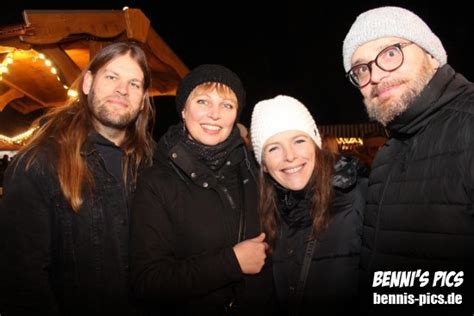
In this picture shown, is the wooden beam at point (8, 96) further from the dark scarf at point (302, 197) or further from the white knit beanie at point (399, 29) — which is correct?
the white knit beanie at point (399, 29)

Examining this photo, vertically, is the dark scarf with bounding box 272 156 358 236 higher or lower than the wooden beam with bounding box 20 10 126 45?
lower

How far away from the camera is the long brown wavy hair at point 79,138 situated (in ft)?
7.03

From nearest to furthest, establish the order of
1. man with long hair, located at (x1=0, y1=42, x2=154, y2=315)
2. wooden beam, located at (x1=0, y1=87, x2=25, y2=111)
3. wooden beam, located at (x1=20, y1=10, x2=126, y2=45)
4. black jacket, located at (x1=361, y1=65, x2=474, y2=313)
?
black jacket, located at (x1=361, y1=65, x2=474, y2=313) < man with long hair, located at (x1=0, y1=42, x2=154, y2=315) < wooden beam, located at (x1=20, y1=10, x2=126, y2=45) < wooden beam, located at (x1=0, y1=87, x2=25, y2=111)

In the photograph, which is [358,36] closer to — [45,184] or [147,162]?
[147,162]

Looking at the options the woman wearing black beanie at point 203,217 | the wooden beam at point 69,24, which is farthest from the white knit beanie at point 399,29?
the wooden beam at point 69,24

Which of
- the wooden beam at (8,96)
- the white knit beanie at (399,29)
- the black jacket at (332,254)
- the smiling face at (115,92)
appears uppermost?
the wooden beam at (8,96)

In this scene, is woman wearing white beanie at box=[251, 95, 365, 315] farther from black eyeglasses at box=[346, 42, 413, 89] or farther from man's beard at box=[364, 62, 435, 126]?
black eyeglasses at box=[346, 42, 413, 89]

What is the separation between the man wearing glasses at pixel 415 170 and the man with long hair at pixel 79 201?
158 centimetres

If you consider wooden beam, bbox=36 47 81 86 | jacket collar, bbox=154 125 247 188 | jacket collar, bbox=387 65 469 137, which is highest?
wooden beam, bbox=36 47 81 86

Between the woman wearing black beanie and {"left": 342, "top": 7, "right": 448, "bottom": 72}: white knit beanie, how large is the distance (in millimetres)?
952

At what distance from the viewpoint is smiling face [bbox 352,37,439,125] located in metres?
1.95

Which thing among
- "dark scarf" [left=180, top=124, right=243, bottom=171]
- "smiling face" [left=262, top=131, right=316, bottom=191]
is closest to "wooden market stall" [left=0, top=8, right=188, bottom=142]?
"dark scarf" [left=180, top=124, right=243, bottom=171]

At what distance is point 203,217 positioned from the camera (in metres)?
2.21

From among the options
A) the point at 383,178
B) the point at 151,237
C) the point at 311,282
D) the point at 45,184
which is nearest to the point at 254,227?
the point at 311,282
